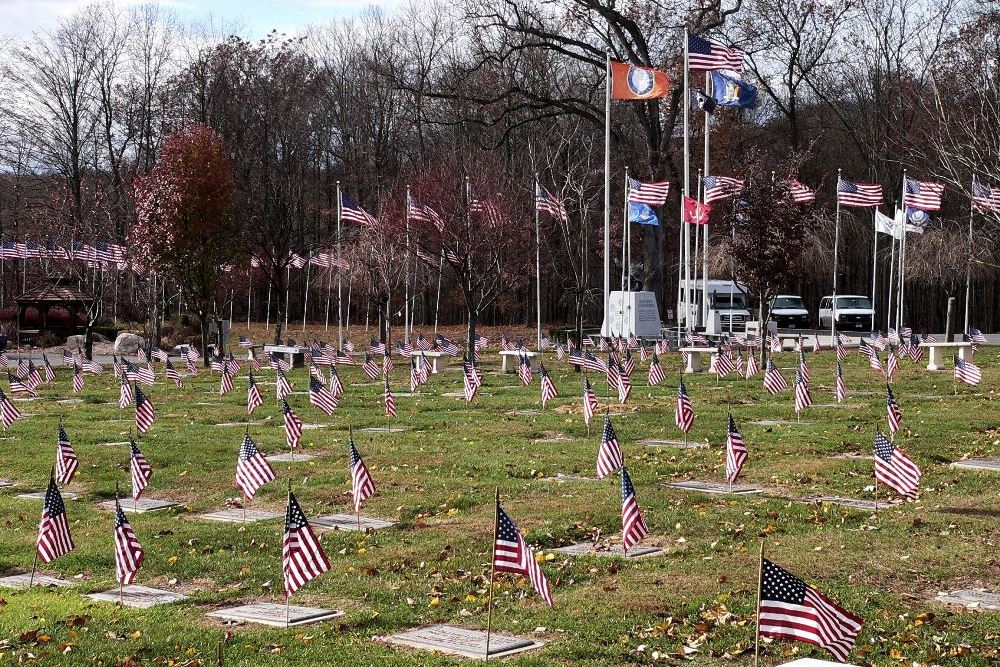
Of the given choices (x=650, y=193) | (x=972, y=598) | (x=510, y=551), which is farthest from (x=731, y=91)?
(x=510, y=551)

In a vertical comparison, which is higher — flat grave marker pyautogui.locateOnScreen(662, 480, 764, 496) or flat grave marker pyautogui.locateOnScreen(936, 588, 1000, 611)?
flat grave marker pyautogui.locateOnScreen(662, 480, 764, 496)

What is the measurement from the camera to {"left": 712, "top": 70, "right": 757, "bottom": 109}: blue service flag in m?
42.8

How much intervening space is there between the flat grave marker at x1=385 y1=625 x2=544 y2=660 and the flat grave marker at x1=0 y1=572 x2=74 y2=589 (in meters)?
3.73

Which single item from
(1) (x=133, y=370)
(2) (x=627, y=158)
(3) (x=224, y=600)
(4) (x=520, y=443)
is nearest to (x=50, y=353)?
(1) (x=133, y=370)

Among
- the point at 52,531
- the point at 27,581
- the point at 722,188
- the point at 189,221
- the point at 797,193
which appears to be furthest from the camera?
the point at 189,221

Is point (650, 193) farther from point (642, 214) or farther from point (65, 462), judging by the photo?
point (65, 462)

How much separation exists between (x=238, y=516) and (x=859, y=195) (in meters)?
30.9

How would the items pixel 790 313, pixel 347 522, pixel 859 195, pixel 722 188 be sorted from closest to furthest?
pixel 347 522 → pixel 722 188 → pixel 859 195 → pixel 790 313

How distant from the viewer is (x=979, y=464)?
16.7 m

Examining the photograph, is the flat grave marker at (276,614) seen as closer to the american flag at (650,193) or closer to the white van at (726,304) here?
the american flag at (650,193)

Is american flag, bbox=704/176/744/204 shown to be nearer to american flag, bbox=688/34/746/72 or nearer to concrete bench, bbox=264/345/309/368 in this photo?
american flag, bbox=688/34/746/72

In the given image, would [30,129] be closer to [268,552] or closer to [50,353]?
[50,353]

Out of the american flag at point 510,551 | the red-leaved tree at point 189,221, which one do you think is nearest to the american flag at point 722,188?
the red-leaved tree at point 189,221

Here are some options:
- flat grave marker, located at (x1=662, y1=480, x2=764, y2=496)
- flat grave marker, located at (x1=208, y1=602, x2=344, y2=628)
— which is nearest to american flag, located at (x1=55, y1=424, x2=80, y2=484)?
flat grave marker, located at (x1=208, y1=602, x2=344, y2=628)
